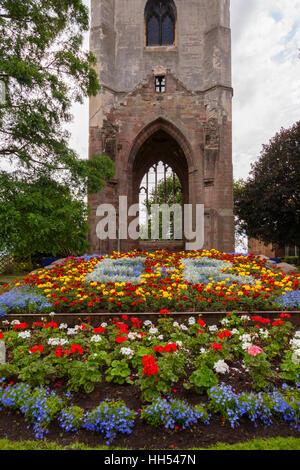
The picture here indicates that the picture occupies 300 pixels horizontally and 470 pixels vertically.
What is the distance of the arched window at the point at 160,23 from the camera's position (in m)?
17.0

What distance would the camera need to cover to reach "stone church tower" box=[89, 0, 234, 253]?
46.7ft

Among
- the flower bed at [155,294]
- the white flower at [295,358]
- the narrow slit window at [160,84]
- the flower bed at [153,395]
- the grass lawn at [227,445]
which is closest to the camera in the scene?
the grass lawn at [227,445]

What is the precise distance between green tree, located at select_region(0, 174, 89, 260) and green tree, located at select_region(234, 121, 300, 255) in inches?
549

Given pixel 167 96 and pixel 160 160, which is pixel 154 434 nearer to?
pixel 167 96

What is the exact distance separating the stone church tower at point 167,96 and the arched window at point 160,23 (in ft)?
0.18

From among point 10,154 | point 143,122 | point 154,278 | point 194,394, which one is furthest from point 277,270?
point 143,122

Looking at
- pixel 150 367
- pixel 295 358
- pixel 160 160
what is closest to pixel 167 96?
pixel 160 160

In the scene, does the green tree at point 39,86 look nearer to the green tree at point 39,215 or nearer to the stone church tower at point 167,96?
the green tree at point 39,215

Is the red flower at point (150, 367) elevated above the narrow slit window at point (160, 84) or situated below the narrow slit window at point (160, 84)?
below

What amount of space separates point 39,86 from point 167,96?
8524 millimetres

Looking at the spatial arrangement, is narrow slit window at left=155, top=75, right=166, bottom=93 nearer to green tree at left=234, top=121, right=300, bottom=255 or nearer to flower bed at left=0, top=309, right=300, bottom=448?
green tree at left=234, top=121, right=300, bottom=255

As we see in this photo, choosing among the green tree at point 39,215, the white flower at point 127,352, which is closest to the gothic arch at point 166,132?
the green tree at point 39,215

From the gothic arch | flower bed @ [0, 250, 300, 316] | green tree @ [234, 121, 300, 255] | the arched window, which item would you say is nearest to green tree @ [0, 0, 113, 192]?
flower bed @ [0, 250, 300, 316]
